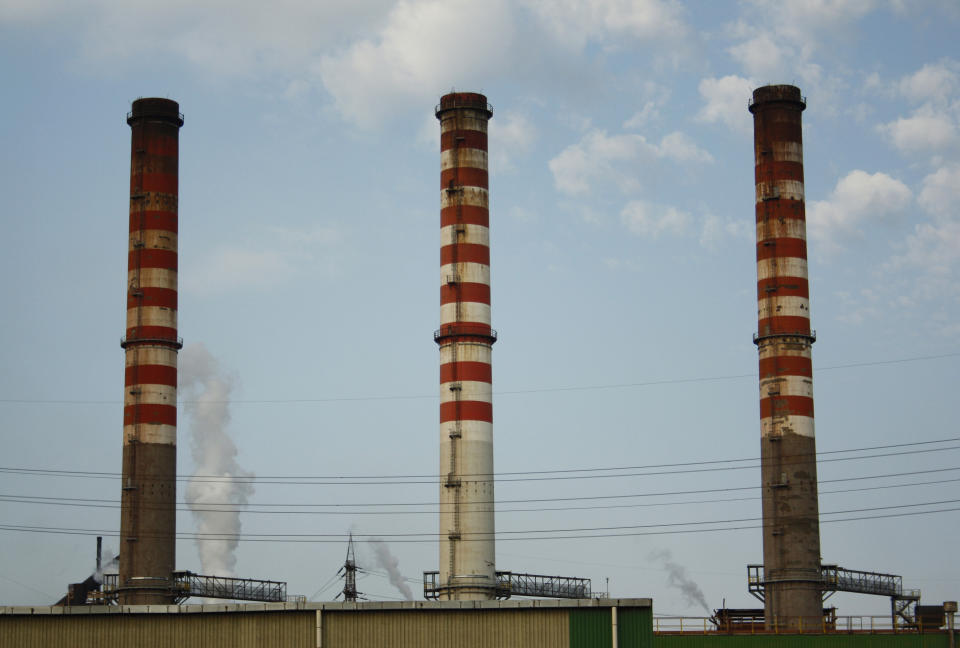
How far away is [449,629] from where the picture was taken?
1427 inches

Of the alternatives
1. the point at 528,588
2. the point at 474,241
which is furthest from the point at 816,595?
the point at 474,241

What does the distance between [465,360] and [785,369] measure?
44.6 feet

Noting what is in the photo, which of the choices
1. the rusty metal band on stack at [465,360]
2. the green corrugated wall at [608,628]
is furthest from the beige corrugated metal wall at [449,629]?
the rusty metal band on stack at [465,360]

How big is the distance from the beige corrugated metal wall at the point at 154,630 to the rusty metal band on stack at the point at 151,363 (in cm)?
2578

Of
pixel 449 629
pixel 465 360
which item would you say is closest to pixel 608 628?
pixel 449 629

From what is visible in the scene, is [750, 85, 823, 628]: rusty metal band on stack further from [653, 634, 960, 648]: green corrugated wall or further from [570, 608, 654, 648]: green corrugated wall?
[570, 608, 654, 648]: green corrugated wall

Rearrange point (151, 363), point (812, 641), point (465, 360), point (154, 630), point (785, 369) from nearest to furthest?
point (154, 630) → point (812, 641) → point (785, 369) → point (465, 360) → point (151, 363)

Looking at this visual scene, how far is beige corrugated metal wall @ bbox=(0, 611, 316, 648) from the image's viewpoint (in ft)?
119

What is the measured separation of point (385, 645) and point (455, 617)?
1.87m

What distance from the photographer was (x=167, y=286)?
65938mm

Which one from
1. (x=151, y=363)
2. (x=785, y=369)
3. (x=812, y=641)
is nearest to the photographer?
(x=812, y=641)

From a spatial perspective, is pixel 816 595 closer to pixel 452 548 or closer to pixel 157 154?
pixel 452 548

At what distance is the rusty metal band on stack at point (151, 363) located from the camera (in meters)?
63.1

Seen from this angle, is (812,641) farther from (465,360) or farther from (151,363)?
(151,363)
